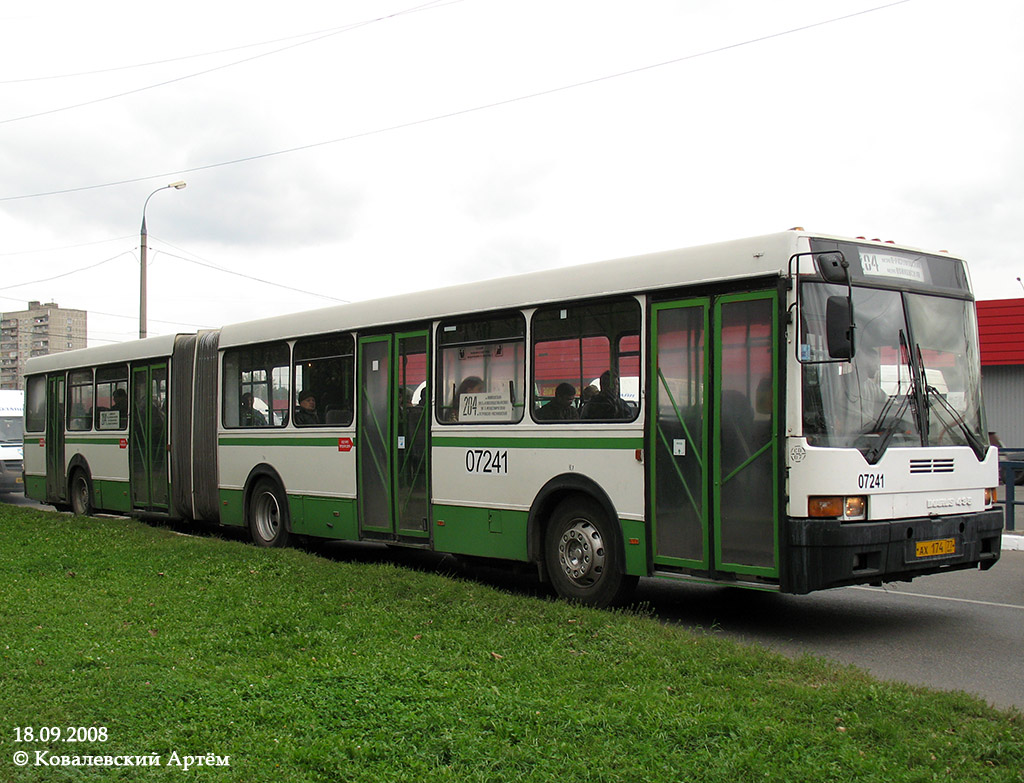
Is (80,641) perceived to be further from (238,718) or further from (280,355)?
(280,355)

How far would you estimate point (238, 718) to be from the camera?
5379 millimetres

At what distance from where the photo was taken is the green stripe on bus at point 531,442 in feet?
29.1

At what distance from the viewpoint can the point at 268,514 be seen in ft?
46.1

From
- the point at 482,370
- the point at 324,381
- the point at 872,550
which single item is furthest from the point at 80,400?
the point at 872,550

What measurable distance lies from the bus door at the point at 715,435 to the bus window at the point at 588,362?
302mm

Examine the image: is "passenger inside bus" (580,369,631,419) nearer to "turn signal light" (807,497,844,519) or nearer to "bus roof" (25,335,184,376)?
"turn signal light" (807,497,844,519)

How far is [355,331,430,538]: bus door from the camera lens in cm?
1120

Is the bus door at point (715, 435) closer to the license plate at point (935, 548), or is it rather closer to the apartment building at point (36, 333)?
the license plate at point (935, 548)

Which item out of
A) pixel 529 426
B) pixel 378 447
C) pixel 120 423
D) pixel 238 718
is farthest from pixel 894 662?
pixel 120 423

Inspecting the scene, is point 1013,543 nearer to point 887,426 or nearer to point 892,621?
point 892,621

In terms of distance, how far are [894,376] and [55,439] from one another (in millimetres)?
16867

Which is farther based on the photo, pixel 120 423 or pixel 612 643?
pixel 120 423

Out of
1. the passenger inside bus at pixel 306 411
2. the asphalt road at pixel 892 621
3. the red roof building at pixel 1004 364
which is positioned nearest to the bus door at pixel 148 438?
the passenger inside bus at pixel 306 411

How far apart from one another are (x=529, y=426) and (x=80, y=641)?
4.36 meters
